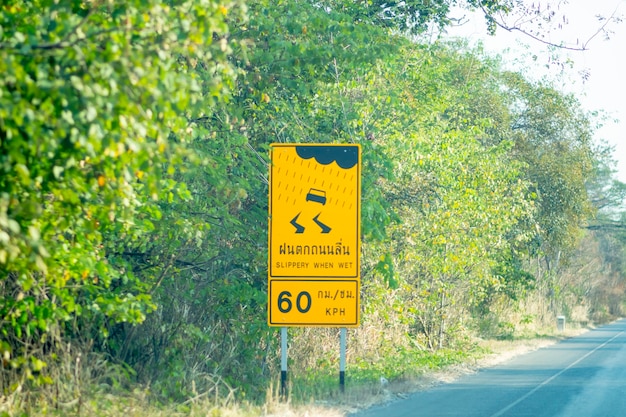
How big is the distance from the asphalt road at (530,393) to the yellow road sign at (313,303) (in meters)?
1.41

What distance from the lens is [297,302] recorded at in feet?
43.7

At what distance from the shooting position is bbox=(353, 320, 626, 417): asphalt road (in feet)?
43.8

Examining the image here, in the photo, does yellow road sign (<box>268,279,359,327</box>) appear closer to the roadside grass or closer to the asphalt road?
the roadside grass

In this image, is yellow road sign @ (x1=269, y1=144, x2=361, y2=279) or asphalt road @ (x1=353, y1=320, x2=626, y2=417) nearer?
yellow road sign @ (x1=269, y1=144, x2=361, y2=279)

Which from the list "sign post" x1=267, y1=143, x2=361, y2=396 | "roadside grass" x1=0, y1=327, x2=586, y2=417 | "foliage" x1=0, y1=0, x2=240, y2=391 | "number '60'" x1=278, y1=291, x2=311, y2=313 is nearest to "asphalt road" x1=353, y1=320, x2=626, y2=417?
"roadside grass" x1=0, y1=327, x2=586, y2=417

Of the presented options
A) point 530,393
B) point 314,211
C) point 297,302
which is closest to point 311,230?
point 314,211

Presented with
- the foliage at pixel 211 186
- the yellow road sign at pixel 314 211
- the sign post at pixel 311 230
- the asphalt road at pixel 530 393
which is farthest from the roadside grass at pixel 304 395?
the yellow road sign at pixel 314 211

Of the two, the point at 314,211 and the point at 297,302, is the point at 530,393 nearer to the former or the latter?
the point at 297,302

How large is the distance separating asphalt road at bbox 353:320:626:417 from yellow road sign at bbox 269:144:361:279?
2195 mm

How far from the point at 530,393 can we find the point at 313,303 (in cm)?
475

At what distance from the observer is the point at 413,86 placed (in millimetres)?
19875

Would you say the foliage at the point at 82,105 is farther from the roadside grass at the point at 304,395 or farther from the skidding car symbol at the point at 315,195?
the skidding car symbol at the point at 315,195

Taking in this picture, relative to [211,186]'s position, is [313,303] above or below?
below

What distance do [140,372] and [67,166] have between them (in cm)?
639
